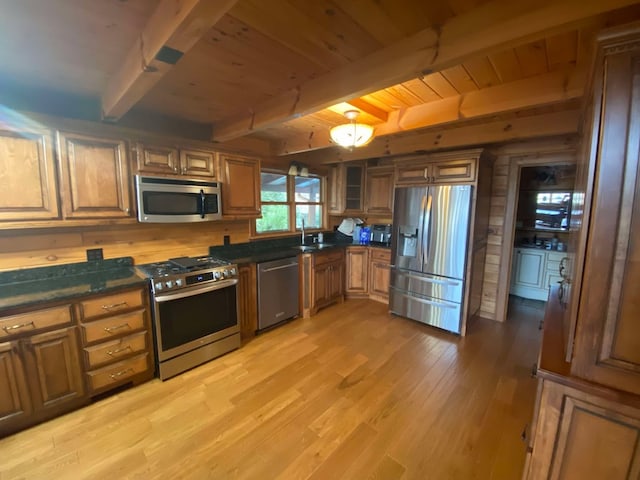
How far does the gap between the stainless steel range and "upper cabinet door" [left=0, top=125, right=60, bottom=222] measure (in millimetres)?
838

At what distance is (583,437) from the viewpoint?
1.07 meters

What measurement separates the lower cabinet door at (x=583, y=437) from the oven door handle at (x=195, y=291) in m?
2.44

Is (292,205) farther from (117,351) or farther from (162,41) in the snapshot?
(162,41)

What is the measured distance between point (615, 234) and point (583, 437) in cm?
82

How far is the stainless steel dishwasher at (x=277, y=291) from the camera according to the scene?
3152mm

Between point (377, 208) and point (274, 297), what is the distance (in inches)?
86.0

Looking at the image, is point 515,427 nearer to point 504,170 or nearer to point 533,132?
point 533,132

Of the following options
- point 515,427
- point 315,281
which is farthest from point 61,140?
point 515,427

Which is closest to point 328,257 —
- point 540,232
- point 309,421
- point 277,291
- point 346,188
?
point 277,291

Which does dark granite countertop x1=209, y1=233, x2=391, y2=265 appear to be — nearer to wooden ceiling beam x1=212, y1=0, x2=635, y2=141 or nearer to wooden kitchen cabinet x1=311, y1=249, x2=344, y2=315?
wooden kitchen cabinet x1=311, y1=249, x2=344, y2=315

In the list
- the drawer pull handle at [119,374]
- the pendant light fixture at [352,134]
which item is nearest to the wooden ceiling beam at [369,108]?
the pendant light fixture at [352,134]

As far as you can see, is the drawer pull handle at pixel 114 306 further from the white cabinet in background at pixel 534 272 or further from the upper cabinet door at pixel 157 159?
the white cabinet in background at pixel 534 272

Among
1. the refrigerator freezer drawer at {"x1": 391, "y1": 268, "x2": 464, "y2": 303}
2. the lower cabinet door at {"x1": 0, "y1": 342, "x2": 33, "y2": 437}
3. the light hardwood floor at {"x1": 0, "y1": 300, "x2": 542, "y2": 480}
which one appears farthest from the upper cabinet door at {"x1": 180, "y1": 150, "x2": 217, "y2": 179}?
the refrigerator freezer drawer at {"x1": 391, "y1": 268, "x2": 464, "y2": 303}

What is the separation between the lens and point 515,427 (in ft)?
6.25
